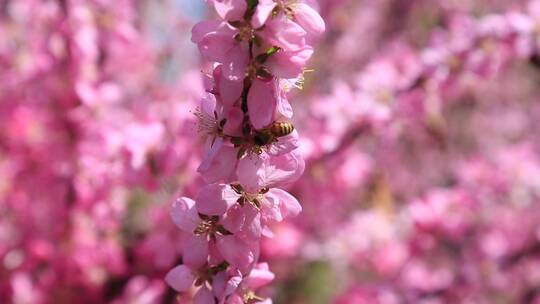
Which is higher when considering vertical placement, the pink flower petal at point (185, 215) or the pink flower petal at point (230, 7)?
the pink flower petal at point (230, 7)

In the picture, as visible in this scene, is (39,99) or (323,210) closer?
(39,99)

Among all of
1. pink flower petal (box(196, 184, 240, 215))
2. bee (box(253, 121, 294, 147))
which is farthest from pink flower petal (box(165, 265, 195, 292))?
bee (box(253, 121, 294, 147))

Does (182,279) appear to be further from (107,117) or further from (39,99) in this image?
(39,99)

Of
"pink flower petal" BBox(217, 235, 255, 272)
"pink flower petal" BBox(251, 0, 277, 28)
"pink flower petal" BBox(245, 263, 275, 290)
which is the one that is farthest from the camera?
"pink flower petal" BBox(245, 263, 275, 290)

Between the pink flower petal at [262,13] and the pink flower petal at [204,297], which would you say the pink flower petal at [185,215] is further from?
the pink flower petal at [262,13]

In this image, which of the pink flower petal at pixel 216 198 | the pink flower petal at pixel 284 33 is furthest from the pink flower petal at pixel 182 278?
the pink flower petal at pixel 284 33

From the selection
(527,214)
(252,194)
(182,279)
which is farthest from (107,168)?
(527,214)

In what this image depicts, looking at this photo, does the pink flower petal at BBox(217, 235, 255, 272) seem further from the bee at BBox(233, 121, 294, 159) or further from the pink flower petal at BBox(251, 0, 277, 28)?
the pink flower petal at BBox(251, 0, 277, 28)


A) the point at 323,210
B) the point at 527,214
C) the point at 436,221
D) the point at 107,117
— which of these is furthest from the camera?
the point at 527,214
